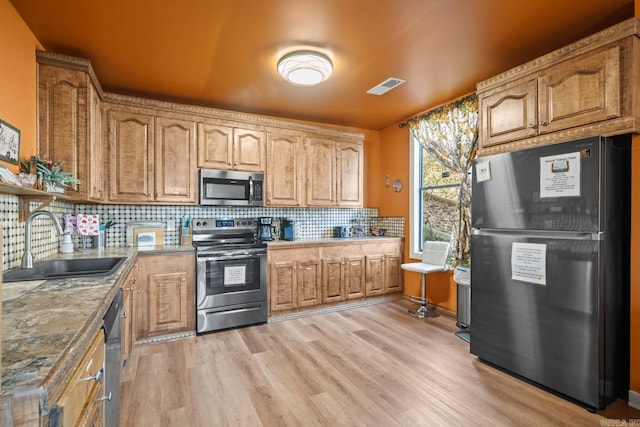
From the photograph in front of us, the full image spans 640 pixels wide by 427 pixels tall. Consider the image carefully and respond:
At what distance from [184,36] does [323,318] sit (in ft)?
10.2

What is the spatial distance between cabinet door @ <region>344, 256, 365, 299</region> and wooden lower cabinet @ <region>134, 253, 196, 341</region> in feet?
6.11

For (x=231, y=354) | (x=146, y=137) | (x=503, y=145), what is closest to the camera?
(x=503, y=145)

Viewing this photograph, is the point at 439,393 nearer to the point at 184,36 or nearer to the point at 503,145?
the point at 503,145

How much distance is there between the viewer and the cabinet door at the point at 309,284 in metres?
3.75

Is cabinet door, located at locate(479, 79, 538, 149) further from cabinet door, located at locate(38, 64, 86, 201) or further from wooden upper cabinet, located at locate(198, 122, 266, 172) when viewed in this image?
cabinet door, located at locate(38, 64, 86, 201)

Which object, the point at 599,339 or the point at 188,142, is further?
the point at 188,142

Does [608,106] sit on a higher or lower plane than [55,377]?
higher

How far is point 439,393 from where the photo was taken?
7.09 feet

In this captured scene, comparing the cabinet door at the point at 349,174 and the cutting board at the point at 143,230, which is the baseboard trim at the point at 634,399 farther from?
the cutting board at the point at 143,230

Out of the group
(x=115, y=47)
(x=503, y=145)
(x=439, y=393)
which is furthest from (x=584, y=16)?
(x=115, y=47)

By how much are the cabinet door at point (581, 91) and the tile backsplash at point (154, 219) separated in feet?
7.86

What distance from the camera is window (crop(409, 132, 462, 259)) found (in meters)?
3.82

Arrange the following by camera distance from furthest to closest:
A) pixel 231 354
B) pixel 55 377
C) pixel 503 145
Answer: pixel 231 354
pixel 503 145
pixel 55 377

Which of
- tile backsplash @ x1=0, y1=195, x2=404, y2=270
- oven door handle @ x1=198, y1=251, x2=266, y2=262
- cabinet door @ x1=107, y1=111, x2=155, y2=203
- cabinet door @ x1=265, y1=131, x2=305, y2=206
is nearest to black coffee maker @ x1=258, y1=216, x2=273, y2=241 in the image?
tile backsplash @ x1=0, y1=195, x2=404, y2=270
